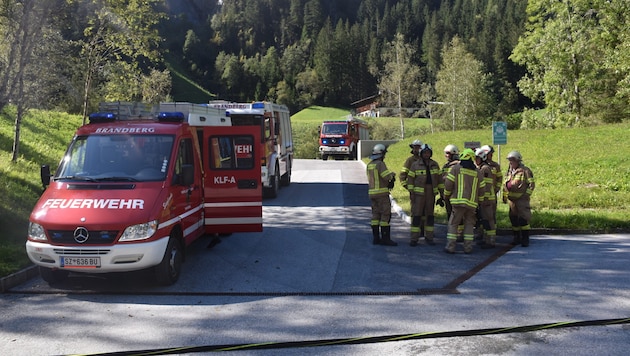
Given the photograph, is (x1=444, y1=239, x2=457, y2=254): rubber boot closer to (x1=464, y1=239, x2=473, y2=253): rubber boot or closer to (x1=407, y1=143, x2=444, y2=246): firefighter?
(x1=464, y1=239, x2=473, y2=253): rubber boot

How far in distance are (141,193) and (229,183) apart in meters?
2.05

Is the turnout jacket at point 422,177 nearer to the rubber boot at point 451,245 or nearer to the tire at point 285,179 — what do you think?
the rubber boot at point 451,245

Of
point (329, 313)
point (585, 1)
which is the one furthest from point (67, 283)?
point (585, 1)

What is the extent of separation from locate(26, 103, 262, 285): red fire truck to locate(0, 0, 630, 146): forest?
5.02 meters

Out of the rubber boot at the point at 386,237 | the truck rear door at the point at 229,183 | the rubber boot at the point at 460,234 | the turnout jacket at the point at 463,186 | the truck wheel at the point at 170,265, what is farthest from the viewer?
the rubber boot at the point at 460,234

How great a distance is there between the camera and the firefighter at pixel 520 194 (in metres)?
9.76

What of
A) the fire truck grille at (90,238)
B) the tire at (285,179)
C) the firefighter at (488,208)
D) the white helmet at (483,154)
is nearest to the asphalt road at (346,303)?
the firefighter at (488,208)

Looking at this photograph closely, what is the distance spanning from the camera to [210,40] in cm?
15562

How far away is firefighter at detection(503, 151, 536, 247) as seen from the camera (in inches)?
384

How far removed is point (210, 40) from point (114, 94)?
143 meters

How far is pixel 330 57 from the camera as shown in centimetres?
11944

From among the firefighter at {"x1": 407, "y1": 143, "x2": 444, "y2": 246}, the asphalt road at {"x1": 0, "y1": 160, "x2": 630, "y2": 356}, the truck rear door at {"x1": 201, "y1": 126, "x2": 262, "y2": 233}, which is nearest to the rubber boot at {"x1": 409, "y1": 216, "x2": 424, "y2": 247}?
the firefighter at {"x1": 407, "y1": 143, "x2": 444, "y2": 246}

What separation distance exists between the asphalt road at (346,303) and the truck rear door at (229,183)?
0.62 m

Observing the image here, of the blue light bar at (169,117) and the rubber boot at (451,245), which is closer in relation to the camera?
the blue light bar at (169,117)
